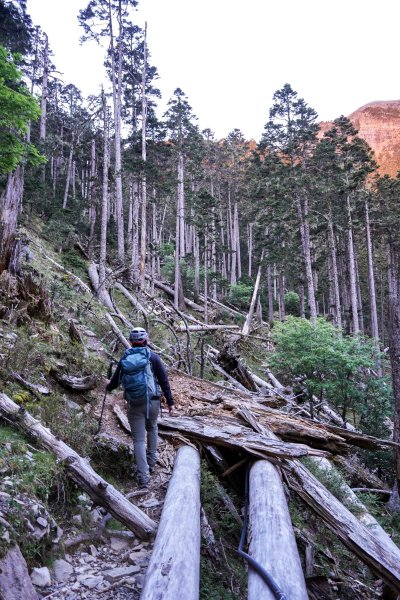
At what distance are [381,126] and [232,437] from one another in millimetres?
112013

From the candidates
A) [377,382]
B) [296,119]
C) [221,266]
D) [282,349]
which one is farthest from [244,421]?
[221,266]

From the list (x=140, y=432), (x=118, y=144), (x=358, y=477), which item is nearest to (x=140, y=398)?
(x=140, y=432)

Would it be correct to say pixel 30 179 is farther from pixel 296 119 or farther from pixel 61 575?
pixel 61 575

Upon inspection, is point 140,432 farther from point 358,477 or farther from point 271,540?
point 358,477

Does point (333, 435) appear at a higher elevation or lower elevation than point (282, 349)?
lower

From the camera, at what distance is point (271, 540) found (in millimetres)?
3018

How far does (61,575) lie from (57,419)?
216cm

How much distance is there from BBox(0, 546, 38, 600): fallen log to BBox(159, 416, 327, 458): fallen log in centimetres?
283

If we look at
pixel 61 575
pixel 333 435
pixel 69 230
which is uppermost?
pixel 69 230

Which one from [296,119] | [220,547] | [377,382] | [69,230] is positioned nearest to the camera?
[220,547]

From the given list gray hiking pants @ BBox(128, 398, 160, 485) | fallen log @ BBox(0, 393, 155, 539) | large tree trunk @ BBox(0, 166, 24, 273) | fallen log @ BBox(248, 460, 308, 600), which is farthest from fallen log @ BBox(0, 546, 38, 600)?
large tree trunk @ BBox(0, 166, 24, 273)

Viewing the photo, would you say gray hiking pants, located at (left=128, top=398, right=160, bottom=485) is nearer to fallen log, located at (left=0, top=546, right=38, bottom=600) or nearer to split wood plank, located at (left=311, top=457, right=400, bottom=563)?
fallen log, located at (left=0, top=546, right=38, bottom=600)

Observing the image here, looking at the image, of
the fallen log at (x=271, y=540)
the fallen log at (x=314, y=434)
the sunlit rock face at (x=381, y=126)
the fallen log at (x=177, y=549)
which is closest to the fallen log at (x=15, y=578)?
the fallen log at (x=177, y=549)

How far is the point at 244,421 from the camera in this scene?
6094 mm
